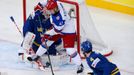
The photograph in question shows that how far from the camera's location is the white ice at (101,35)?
458 centimetres

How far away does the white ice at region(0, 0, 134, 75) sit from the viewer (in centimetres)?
458

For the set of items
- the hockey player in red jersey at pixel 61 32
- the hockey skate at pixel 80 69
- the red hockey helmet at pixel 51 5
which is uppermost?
the red hockey helmet at pixel 51 5

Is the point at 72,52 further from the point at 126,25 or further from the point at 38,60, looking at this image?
the point at 126,25

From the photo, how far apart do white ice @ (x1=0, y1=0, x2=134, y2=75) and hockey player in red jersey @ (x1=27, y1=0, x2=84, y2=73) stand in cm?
21

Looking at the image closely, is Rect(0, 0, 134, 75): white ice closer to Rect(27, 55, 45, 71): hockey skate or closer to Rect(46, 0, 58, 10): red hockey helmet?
Rect(27, 55, 45, 71): hockey skate

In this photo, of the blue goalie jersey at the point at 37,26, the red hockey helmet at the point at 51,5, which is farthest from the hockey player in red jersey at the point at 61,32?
the blue goalie jersey at the point at 37,26

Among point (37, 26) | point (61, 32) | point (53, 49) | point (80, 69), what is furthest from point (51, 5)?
point (80, 69)

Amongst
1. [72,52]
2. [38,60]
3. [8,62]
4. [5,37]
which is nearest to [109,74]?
[72,52]

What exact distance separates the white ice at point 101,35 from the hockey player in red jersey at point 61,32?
21 cm

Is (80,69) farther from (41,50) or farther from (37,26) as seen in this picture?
(37,26)

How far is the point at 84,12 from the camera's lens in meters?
4.77

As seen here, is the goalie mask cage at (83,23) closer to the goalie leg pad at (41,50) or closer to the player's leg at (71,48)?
the player's leg at (71,48)

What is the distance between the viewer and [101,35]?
18.4 feet

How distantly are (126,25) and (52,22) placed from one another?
196 centimetres
